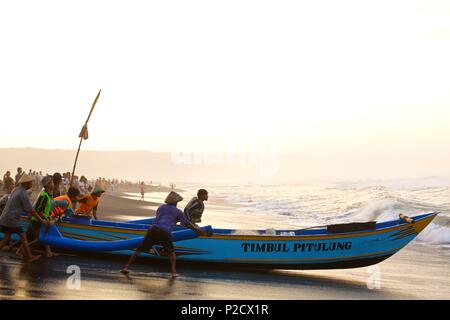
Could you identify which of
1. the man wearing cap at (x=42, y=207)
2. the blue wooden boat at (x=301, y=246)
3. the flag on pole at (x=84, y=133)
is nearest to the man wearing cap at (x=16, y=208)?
the man wearing cap at (x=42, y=207)

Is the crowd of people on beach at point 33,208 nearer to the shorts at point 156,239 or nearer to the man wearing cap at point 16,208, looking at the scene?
the man wearing cap at point 16,208

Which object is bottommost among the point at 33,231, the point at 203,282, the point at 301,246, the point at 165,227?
the point at 203,282

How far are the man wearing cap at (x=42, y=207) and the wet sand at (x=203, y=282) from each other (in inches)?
21.1

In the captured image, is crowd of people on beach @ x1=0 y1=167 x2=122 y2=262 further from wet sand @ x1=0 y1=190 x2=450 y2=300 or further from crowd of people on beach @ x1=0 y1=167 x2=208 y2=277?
wet sand @ x1=0 y1=190 x2=450 y2=300

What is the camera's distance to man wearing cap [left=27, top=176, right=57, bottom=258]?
1096cm

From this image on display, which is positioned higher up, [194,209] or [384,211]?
[194,209]

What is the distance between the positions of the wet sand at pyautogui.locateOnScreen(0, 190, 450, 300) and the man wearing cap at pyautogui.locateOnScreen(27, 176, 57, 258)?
0.54 meters

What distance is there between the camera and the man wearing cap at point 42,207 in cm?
1096

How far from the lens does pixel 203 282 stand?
10023 mm

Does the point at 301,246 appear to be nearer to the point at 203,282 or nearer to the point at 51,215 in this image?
the point at 203,282

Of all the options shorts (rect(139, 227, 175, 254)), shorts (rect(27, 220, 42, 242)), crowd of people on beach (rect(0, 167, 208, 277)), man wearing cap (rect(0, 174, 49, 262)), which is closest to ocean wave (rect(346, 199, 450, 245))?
crowd of people on beach (rect(0, 167, 208, 277))

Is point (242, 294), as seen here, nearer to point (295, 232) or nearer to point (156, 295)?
point (156, 295)

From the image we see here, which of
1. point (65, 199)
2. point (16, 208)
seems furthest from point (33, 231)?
point (16, 208)

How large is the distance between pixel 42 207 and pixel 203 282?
10.6ft
